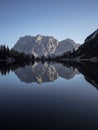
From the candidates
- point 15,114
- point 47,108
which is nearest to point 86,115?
point 47,108

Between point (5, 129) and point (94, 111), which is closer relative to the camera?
point (5, 129)

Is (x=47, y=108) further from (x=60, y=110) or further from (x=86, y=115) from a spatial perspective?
(x=86, y=115)

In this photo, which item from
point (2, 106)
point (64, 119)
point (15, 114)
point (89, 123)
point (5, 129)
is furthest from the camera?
point (2, 106)

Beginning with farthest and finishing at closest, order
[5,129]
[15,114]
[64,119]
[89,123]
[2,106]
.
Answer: [2,106] < [15,114] < [64,119] < [89,123] < [5,129]

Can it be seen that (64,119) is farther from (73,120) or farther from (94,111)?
(94,111)

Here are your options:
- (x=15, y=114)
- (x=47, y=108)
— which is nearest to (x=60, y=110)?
(x=47, y=108)

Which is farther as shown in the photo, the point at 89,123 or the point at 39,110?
the point at 39,110

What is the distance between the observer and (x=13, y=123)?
1609cm

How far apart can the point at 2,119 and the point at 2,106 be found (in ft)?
16.5

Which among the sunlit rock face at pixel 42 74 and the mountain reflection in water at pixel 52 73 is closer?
the mountain reflection in water at pixel 52 73

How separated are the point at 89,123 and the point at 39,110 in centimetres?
601

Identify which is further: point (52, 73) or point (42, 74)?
point (52, 73)

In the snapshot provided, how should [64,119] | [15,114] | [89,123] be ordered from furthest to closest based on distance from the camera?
[15,114]
[64,119]
[89,123]

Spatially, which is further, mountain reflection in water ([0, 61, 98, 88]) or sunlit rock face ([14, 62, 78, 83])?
sunlit rock face ([14, 62, 78, 83])
